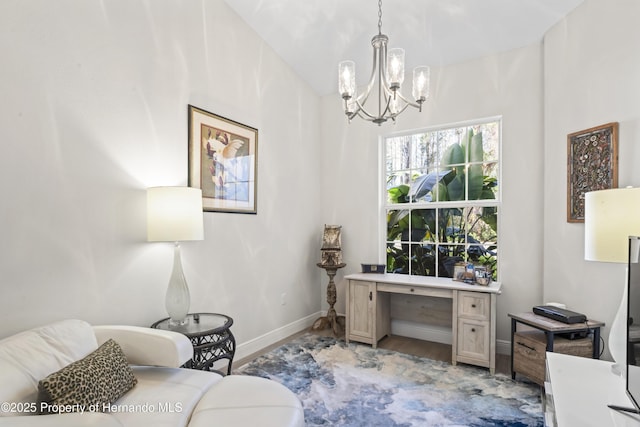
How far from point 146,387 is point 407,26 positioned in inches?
133

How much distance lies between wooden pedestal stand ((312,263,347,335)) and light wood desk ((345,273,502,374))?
362 mm

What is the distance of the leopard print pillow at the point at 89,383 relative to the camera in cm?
128

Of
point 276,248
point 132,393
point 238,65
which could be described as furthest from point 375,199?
point 132,393

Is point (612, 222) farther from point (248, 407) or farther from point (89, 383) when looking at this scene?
point (89, 383)

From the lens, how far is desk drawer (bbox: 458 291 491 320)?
2.75 metres

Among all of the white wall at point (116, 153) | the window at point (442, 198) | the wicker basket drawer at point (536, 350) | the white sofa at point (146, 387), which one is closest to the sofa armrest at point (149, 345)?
the white sofa at point (146, 387)

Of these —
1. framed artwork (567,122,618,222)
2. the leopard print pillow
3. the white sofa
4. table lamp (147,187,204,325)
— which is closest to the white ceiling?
framed artwork (567,122,618,222)

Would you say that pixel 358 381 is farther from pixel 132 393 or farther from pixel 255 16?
pixel 255 16

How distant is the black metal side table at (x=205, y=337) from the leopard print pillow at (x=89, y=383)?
0.46 meters

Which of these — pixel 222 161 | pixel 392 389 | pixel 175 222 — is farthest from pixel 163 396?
pixel 222 161

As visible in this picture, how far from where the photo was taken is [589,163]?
2.41 m

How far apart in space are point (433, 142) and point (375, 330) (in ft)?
6.87

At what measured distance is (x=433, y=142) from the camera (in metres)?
3.61

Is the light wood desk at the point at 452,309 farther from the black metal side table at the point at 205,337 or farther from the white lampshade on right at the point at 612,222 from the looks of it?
the black metal side table at the point at 205,337
